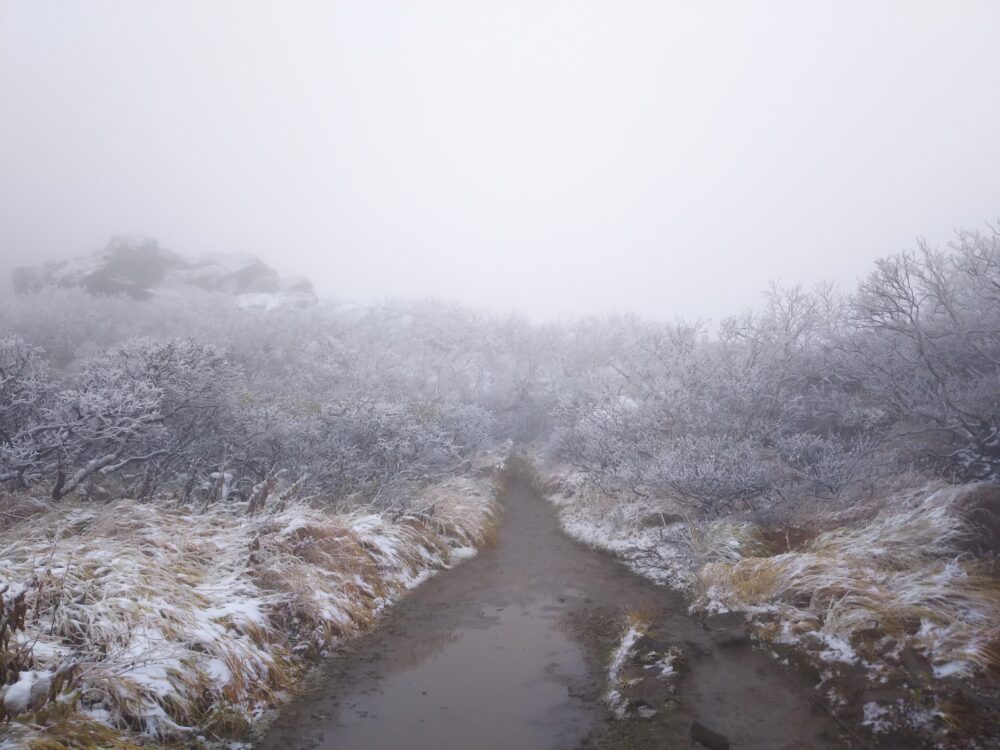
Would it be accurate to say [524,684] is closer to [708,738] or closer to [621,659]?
[621,659]

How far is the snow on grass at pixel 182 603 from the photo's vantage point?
183 inches

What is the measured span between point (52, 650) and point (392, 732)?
3.25 meters

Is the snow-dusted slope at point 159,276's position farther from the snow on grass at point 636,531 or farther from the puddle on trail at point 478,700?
the puddle on trail at point 478,700

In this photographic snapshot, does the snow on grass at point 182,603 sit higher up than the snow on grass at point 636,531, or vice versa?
the snow on grass at point 182,603

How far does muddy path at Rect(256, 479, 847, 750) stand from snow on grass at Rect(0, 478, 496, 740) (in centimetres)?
57

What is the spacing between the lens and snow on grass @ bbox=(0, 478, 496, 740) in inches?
183

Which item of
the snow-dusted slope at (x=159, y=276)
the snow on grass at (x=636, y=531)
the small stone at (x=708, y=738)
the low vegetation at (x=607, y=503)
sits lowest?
the snow on grass at (x=636, y=531)

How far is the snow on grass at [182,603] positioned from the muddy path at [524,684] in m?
0.57

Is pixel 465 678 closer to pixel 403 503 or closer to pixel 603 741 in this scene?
pixel 603 741

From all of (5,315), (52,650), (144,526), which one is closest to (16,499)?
(144,526)

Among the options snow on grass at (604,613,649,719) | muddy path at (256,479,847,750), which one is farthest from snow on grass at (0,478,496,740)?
snow on grass at (604,613,649,719)

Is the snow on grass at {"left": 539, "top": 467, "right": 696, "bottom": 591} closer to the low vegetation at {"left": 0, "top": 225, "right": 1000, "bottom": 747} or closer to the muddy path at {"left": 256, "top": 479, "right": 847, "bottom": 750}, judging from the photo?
the low vegetation at {"left": 0, "top": 225, "right": 1000, "bottom": 747}

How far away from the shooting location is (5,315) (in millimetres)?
28062

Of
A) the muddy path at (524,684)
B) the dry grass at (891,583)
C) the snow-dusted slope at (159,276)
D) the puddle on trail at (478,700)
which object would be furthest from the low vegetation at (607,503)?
the snow-dusted slope at (159,276)
